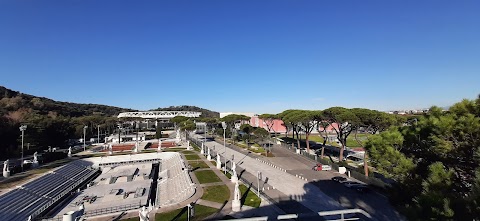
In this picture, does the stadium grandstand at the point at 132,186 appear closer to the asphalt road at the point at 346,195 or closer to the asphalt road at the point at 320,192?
the asphalt road at the point at 320,192

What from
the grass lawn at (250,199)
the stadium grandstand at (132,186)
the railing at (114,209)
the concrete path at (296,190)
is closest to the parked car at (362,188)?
the concrete path at (296,190)

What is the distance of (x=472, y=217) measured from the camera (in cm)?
612

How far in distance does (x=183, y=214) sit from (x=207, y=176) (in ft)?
40.4

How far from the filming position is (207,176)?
3125 cm

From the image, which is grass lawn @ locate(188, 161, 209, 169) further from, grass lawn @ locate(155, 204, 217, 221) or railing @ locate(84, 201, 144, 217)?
grass lawn @ locate(155, 204, 217, 221)

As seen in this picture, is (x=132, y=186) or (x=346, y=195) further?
(x=132, y=186)

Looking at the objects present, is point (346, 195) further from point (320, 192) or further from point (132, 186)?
point (132, 186)

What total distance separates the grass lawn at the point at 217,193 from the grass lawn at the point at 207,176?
9.55 ft

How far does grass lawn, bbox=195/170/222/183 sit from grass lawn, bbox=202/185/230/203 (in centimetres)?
291

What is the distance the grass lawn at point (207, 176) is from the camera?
2913 centimetres

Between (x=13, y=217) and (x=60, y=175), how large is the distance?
15.3 m

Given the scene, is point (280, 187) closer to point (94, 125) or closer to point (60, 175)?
point (60, 175)

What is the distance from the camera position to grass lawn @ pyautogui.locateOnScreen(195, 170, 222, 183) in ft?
95.6

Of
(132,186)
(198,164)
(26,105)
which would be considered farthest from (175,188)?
(26,105)
